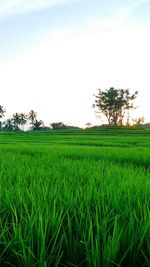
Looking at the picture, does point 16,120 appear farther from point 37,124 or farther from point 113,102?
point 113,102

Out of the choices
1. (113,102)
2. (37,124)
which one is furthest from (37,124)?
(113,102)

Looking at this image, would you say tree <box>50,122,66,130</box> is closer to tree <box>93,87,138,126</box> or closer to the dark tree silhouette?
the dark tree silhouette

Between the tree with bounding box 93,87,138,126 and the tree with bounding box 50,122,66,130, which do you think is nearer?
the tree with bounding box 93,87,138,126

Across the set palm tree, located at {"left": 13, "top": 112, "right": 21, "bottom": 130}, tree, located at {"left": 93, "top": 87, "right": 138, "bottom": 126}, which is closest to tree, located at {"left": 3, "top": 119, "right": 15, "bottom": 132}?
palm tree, located at {"left": 13, "top": 112, "right": 21, "bottom": 130}

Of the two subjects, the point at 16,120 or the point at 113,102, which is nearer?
the point at 113,102

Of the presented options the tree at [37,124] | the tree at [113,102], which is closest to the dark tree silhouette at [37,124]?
the tree at [37,124]

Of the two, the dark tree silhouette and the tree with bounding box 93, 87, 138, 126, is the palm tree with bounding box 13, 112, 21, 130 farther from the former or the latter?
the tree with bounding box 93, 87, 138, 126

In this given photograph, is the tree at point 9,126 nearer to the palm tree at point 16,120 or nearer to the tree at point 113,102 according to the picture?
the palm tree at point 16,120

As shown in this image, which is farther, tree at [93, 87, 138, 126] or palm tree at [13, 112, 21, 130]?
palm tree at [13, 112, 21, 130]

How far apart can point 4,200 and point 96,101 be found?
206 ft

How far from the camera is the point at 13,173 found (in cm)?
301

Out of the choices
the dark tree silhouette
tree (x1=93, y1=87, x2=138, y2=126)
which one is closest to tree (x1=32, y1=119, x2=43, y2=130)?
the dark tree silhouette

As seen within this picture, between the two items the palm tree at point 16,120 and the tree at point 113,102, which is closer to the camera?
the tree at point 113,102

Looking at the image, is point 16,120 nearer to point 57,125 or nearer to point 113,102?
point 57,125
